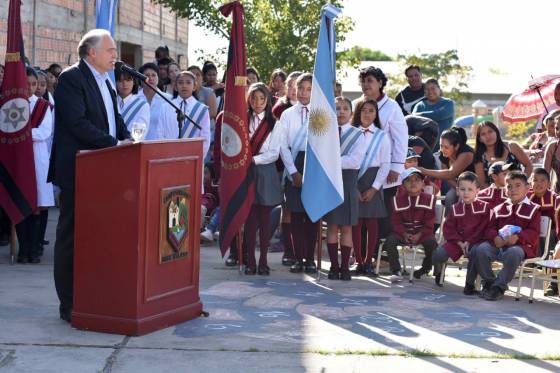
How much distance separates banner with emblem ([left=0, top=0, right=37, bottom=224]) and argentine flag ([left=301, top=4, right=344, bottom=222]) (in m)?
2.68

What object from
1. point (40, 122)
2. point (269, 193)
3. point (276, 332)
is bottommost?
point (276, 332)

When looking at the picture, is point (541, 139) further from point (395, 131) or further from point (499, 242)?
point (499, 242)

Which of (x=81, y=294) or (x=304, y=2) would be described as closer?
(x=81, y=294)

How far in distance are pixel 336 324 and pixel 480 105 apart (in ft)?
128

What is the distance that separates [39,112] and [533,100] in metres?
6.97

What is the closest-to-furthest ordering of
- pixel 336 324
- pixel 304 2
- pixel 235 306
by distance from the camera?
pixel 336 324 → pixel 235 306 → pixel 304 2

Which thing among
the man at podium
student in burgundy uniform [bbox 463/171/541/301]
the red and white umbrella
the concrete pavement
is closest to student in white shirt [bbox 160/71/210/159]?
the concrete pavement

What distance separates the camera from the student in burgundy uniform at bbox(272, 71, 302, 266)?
10.4 m

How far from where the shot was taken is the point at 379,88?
405 inches

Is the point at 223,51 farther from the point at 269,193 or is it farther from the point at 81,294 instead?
the point at 81,294

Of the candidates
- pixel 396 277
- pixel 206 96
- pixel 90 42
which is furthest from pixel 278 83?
pixel 90 42

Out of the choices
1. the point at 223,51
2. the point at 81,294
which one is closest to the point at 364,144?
the point at 81,294

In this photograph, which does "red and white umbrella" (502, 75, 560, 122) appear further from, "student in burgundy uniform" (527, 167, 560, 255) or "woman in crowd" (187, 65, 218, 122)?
"woman in crowd" (187, 65, 218, 122)

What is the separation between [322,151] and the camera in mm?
9359
